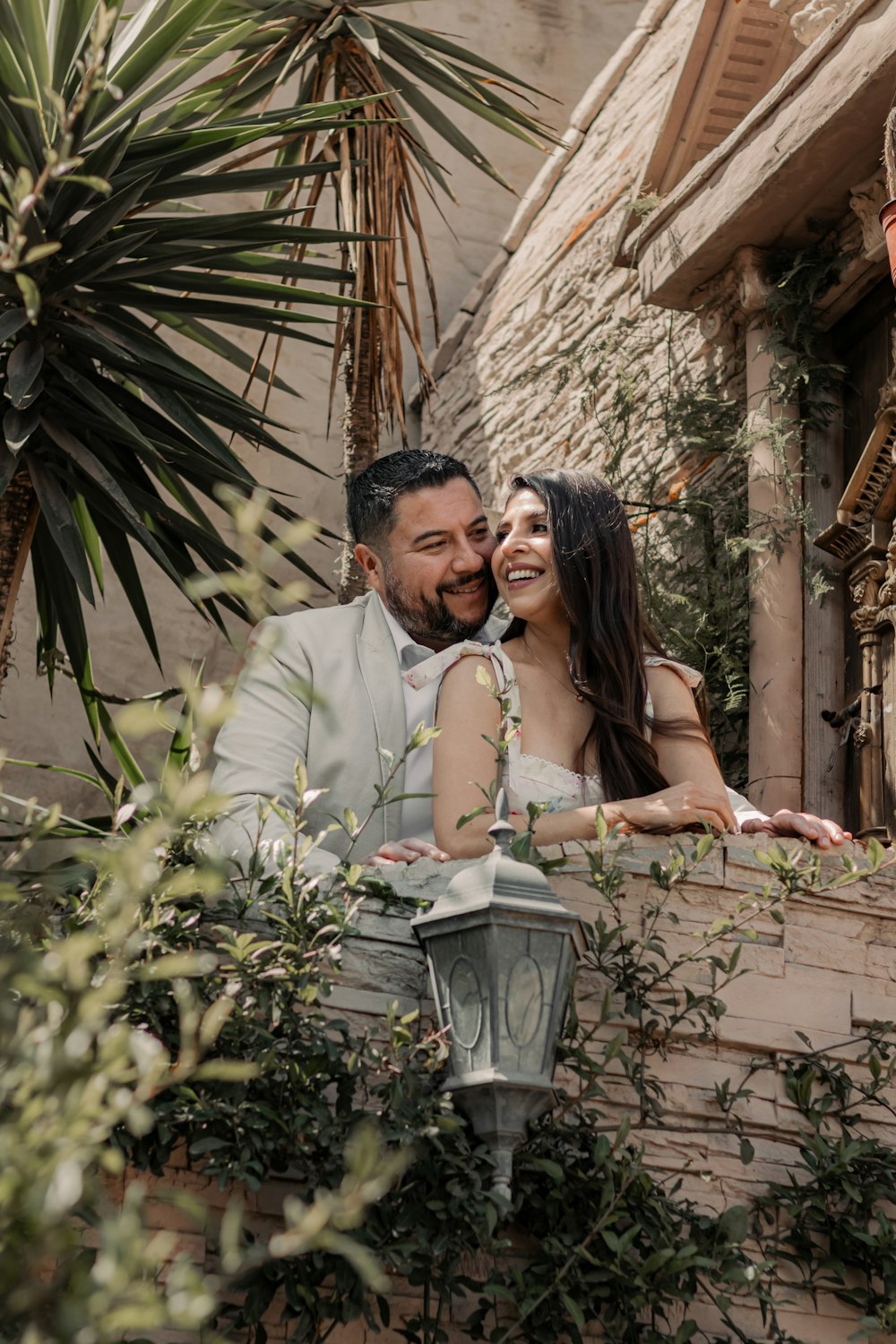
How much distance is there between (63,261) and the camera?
3.94m

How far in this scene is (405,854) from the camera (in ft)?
8.70

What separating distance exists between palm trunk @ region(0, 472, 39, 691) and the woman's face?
1342 millimetres

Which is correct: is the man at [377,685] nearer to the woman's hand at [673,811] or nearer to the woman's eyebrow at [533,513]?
the woman's hand at [673,811]

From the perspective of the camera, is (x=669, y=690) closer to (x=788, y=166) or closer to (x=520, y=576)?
(x=520, y=576)

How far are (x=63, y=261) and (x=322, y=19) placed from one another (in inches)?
73.1

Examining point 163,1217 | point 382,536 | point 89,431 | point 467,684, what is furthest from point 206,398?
point 163,1217

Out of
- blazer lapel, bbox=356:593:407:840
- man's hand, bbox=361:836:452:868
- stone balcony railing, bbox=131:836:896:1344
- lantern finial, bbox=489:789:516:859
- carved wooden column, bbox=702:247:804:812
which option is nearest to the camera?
lantern finial, bbox=489:789:516:859

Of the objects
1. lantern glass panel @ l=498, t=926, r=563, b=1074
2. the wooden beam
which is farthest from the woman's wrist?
the wooden beam

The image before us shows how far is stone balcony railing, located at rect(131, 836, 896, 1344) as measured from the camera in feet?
7.98

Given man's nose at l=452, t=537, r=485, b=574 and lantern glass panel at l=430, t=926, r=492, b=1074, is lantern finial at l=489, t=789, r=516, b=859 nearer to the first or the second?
lantern glass panel at l=430, t=926, r=492, b=1074

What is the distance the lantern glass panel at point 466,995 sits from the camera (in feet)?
6.88

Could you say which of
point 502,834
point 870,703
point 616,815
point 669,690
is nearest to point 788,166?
point 870,703

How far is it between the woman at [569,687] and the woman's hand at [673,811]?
10 mm

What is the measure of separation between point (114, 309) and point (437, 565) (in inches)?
47.6
